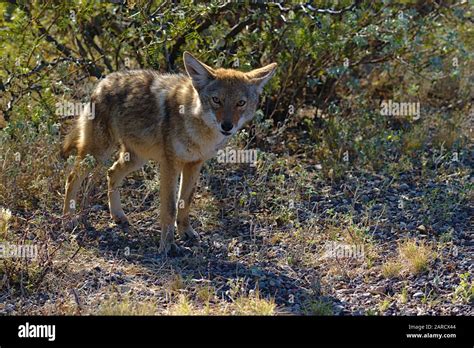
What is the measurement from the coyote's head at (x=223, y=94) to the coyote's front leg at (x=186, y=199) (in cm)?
63

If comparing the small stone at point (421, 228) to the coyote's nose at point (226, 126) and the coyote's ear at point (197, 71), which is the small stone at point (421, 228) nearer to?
the coyote's nose at point (226, 126)

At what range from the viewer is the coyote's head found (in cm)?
640

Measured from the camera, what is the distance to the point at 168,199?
6.68m

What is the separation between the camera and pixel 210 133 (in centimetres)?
658

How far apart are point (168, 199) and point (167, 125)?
65cm

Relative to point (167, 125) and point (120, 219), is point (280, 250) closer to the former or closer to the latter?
point (167, 125)

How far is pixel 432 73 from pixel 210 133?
424 cm

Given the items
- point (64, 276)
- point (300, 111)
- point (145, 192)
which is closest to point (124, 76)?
point (145, 192)

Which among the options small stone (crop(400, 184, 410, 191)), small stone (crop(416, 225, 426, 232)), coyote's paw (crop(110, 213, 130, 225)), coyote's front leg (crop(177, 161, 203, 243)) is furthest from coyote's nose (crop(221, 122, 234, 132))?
small stone (crop(400, 184, 410, 191))

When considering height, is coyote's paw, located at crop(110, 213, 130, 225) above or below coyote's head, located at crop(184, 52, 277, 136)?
below

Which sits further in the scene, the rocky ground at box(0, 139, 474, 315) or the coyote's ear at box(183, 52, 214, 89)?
the coyote's ear at box(183, 52, 214, 89)

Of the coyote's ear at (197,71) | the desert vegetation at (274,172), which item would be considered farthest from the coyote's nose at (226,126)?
the desert vegetation at (274,172)

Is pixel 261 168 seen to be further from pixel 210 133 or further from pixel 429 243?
pixel 429 243

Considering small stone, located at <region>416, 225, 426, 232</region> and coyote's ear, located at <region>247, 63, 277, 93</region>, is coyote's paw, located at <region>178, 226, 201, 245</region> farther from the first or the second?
small stone, located at <region>416, 225, 426, 232</region>
